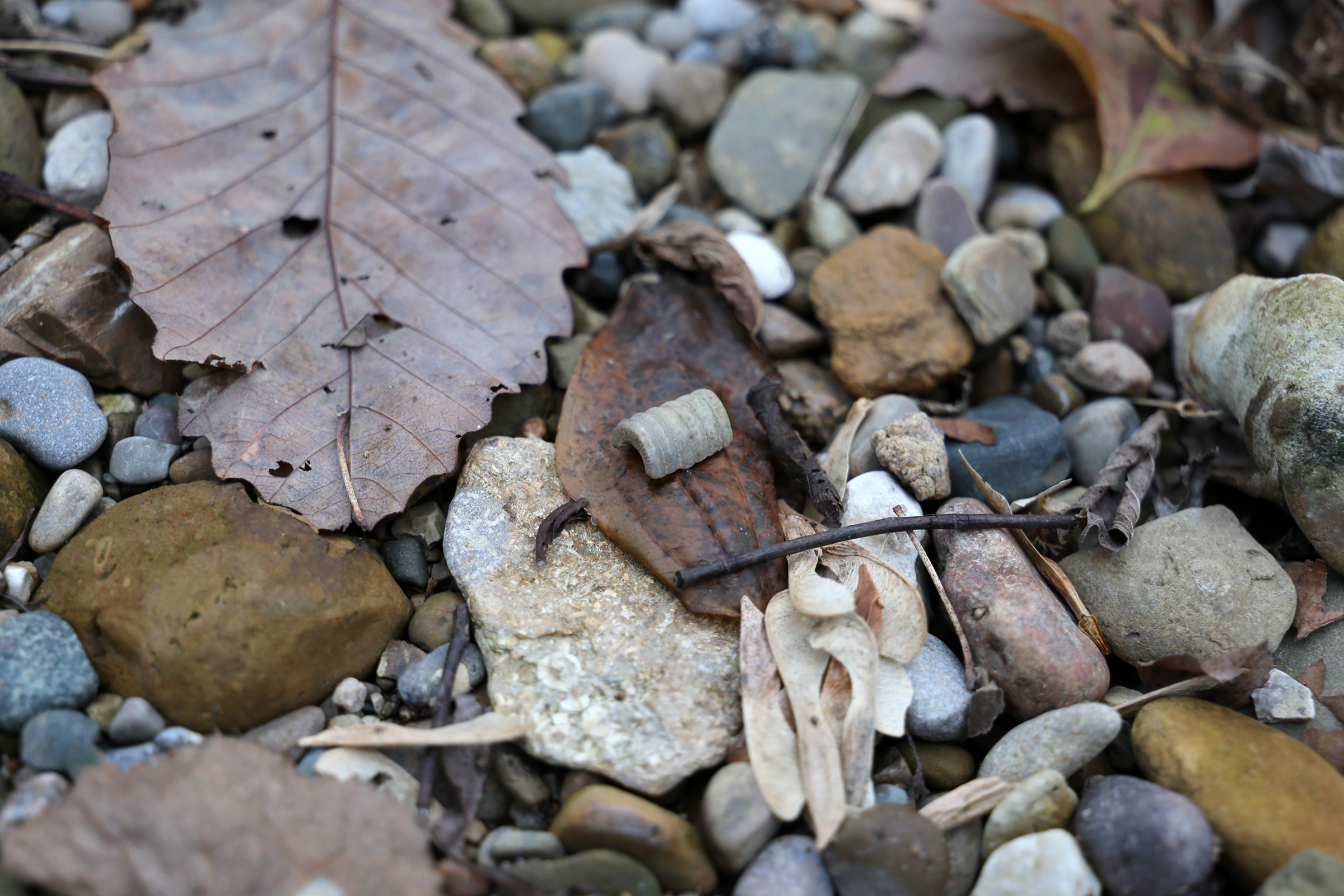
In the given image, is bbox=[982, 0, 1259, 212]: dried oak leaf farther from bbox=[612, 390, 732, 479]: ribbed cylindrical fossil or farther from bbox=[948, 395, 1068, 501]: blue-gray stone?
bbox=[612, 390, 732, 479]: ribbed cylindrical fossil

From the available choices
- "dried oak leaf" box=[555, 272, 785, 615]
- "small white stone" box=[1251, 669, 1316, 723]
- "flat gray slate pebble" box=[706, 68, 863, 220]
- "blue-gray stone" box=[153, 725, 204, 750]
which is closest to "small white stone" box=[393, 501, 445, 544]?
"dried oak leaf" box=[555, 272, 785, 615]

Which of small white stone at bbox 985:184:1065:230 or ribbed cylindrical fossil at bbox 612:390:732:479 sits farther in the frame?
small white stone at bbox 985:184:1065:230

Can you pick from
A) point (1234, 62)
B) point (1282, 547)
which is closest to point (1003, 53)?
point (1234, 62)

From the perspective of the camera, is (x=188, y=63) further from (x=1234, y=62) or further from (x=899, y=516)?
(x=1234, y=62)

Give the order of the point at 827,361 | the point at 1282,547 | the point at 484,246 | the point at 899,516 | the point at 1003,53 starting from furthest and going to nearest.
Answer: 1. the point at 1003,53
2. the point at 827,361
3. the point at 484,246
4. the point at 1282,547
5. the point at 899,516

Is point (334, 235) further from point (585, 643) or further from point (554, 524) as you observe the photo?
point (585, 643)

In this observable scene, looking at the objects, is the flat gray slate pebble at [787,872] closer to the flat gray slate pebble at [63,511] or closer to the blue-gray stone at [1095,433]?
the blue-gray stone at [1095,433]

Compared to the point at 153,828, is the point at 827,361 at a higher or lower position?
higher
